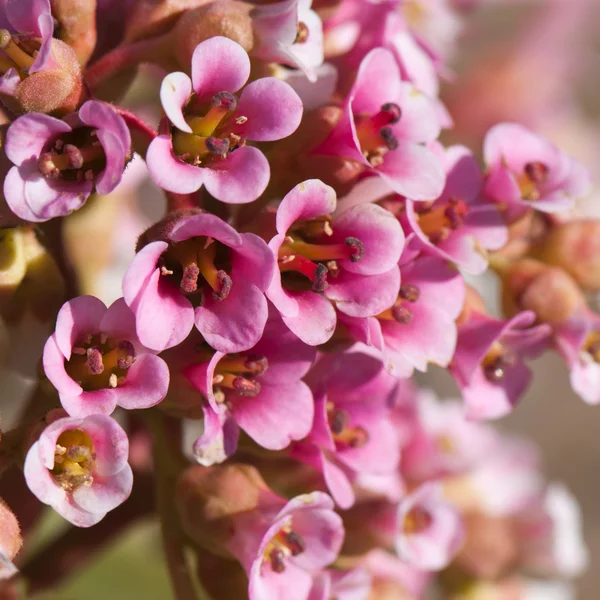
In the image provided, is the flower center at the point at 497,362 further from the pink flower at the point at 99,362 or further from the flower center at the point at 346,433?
the pink flower at the point at 99,362

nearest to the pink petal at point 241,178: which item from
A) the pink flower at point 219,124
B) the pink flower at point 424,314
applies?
the pink flower at point 219,124

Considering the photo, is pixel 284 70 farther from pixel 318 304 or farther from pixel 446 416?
pixel 446 416

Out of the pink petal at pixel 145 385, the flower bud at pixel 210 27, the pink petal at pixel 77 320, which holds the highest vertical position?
the flower bud at pixel 210 27

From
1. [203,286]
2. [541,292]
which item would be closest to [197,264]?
[203,286]

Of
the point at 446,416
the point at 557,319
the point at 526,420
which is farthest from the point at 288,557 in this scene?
the point at 526,420

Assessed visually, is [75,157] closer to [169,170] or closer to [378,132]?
[169,170]

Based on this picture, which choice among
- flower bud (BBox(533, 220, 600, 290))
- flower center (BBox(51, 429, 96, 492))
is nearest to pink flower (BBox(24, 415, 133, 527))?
flower center (BBox(51, 429, 96, 492))
